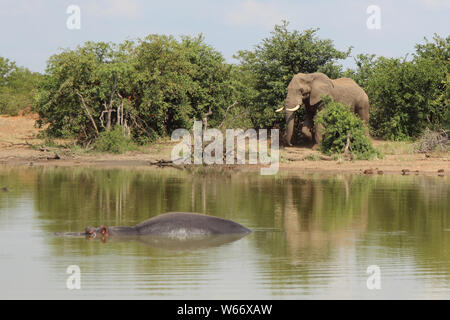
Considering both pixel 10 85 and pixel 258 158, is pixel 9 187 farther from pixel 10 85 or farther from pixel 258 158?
pixel 10 85

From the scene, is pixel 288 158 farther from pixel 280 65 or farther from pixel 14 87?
pixel 14 87

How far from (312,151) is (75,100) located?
894 cm

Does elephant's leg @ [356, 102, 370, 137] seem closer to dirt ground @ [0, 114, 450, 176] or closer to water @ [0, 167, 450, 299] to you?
dirt ground @ [0, 114, 450, 176]

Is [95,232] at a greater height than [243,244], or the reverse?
[95,232]

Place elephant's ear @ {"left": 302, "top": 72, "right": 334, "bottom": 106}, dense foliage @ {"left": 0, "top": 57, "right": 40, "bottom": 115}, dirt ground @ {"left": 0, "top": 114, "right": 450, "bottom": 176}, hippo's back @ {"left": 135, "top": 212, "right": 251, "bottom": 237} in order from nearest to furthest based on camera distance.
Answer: hippo's back @ {"left": 135, "top": 212, "right": 251, "bottom": 237}
dirt ground @ {"left": 0, "top": 114, "right": 450, "bottom": 176}
elephant's ear @ {"left": 302, "top": 72, "right": 334, "bottom": 106}
dense foliage @ {"left": 0, "top": 57, "right": 40, "bottom": 115}

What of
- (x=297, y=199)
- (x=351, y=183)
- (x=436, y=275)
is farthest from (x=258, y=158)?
(x=436, y=275)

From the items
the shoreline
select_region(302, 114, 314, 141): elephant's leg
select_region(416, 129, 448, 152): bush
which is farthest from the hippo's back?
select_region(302, 114, 314, 141): elephant's leg

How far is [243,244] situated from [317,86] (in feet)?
57.4

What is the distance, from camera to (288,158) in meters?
24.9

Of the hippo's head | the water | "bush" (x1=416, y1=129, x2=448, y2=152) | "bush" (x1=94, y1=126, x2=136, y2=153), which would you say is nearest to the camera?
the water

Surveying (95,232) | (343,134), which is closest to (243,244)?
(95,232)

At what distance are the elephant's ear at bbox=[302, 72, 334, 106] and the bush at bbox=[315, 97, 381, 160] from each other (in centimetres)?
103

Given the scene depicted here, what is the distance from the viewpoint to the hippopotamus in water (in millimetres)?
10719

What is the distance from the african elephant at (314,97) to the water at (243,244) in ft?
27.5
